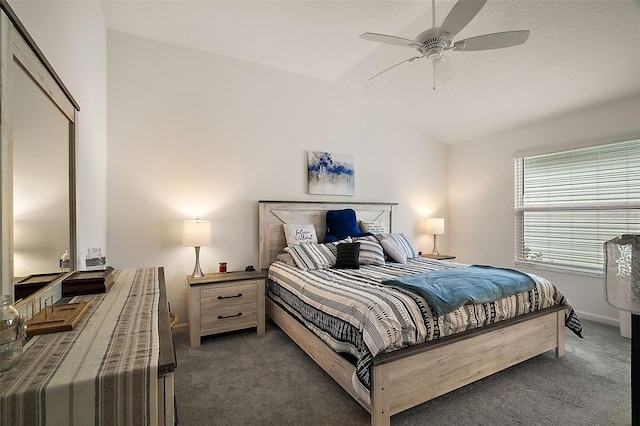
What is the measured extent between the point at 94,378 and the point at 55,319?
52cm

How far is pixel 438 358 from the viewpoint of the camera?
1884 millimetres

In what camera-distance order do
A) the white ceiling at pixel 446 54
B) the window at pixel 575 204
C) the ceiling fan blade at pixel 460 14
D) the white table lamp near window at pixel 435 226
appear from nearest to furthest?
1. the ceiling fan blade at pixel 460 14
2. the white ceiling at pixel 446 54
3. the window at pixel 575 204
4. the white table lamp near window at pixel 435 226

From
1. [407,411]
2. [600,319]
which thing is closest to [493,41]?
[407,411]

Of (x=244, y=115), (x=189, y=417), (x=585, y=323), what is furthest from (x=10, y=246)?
(x=585, y=323)

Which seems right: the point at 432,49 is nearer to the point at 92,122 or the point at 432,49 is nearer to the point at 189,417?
the point at 92,122

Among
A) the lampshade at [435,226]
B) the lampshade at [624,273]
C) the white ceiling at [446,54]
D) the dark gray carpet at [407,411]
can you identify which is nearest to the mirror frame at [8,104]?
the dark gray carpet at [407,411]

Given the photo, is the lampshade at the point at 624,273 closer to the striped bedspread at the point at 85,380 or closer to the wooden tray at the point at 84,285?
the striped bedspread at the point at 85,380

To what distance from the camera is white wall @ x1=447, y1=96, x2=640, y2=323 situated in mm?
3342

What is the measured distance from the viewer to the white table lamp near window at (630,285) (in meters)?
0.99

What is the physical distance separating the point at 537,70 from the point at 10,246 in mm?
4159

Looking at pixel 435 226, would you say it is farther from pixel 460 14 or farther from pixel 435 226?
pixel 460 14

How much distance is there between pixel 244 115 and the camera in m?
3.54

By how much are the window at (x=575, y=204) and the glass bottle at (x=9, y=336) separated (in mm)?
4705

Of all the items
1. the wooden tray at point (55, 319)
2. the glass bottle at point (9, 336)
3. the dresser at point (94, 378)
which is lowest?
the dresser at point (94, 378)
